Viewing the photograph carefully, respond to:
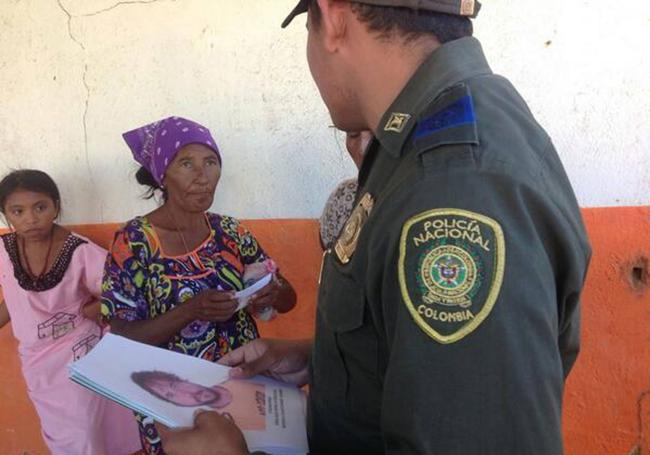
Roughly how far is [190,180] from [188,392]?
3.19ft

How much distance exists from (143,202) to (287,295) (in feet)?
3.87

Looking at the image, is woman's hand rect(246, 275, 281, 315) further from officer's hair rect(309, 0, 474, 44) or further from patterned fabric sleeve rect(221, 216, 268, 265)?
officer's hair rect(309, 0, 474, 44)

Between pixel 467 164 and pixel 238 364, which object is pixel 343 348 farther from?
pixel 238 364

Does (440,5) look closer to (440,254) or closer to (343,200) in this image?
(440,254)

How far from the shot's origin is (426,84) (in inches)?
33.3

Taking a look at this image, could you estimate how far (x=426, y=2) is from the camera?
33.2 inches

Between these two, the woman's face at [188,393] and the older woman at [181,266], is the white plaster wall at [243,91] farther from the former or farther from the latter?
the woman's face at [188,393]

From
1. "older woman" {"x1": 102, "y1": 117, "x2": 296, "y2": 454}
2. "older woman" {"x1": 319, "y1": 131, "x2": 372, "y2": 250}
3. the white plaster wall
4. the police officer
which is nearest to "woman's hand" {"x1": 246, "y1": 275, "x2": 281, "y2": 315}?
"older woman" {"x1": 102, "y1": 117, "x2": 296, "y2": 454}

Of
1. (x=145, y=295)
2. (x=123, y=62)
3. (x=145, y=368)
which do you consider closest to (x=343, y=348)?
(x=145, y=368)

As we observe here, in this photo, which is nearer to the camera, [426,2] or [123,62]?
[426,2]

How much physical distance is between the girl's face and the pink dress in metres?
0.13

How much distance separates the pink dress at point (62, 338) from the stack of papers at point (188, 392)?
147cm

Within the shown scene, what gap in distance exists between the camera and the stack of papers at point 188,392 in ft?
3.75

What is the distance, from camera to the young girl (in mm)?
2717
